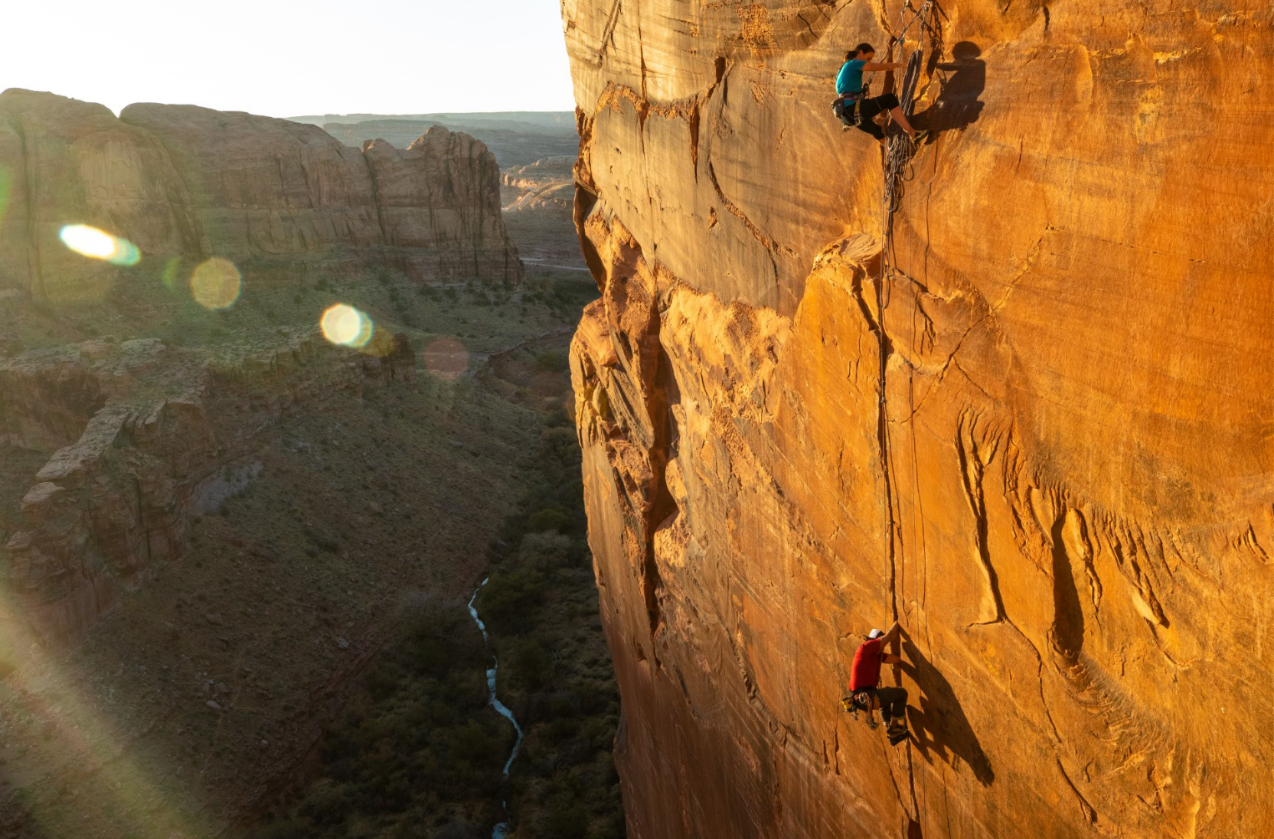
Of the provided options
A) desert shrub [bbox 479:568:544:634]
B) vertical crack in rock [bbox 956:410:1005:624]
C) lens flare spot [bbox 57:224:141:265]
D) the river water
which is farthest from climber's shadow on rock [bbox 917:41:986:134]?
lens flare spot [bbox 57:224:141:265]

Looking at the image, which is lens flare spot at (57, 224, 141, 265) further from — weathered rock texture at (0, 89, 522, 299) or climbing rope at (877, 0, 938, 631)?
climbing rope at (877, 0, 938, 631)

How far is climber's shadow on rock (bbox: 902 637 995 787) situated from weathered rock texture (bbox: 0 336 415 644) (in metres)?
18.2

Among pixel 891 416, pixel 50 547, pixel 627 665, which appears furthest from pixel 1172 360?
pixel 50 547

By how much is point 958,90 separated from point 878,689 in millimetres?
3488

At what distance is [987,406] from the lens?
15.8 feet

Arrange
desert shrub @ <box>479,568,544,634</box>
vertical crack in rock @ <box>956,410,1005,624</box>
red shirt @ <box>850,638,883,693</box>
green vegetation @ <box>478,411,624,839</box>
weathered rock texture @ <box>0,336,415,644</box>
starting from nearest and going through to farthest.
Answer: vertical crack in rock @ <box>956,410,1005,624</box>, red shirt @ <box>850,638,883,693</box>, green vegetation @ <box>478,411,624,839</box>, weathered rock texture @ <box>0,336,415,644</box>, desert shrub @ <box>479,568,544,634</box>

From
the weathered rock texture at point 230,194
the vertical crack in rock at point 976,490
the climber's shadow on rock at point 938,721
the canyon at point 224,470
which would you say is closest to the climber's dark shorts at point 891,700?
the climber's shadow on rock at point 938,721

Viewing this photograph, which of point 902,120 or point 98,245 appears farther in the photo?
point 98,245

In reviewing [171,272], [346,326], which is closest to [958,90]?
[171,272]

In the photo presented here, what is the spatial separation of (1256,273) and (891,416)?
2269mm

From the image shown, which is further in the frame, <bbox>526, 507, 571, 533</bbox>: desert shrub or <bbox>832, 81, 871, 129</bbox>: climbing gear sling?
<bbox>526, 507, 571, 533</bbox>: desert shrub

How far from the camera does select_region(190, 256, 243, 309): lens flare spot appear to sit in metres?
39.3

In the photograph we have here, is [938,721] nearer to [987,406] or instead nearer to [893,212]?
[987,406]

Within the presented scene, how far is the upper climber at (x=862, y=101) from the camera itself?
501 centimetres
